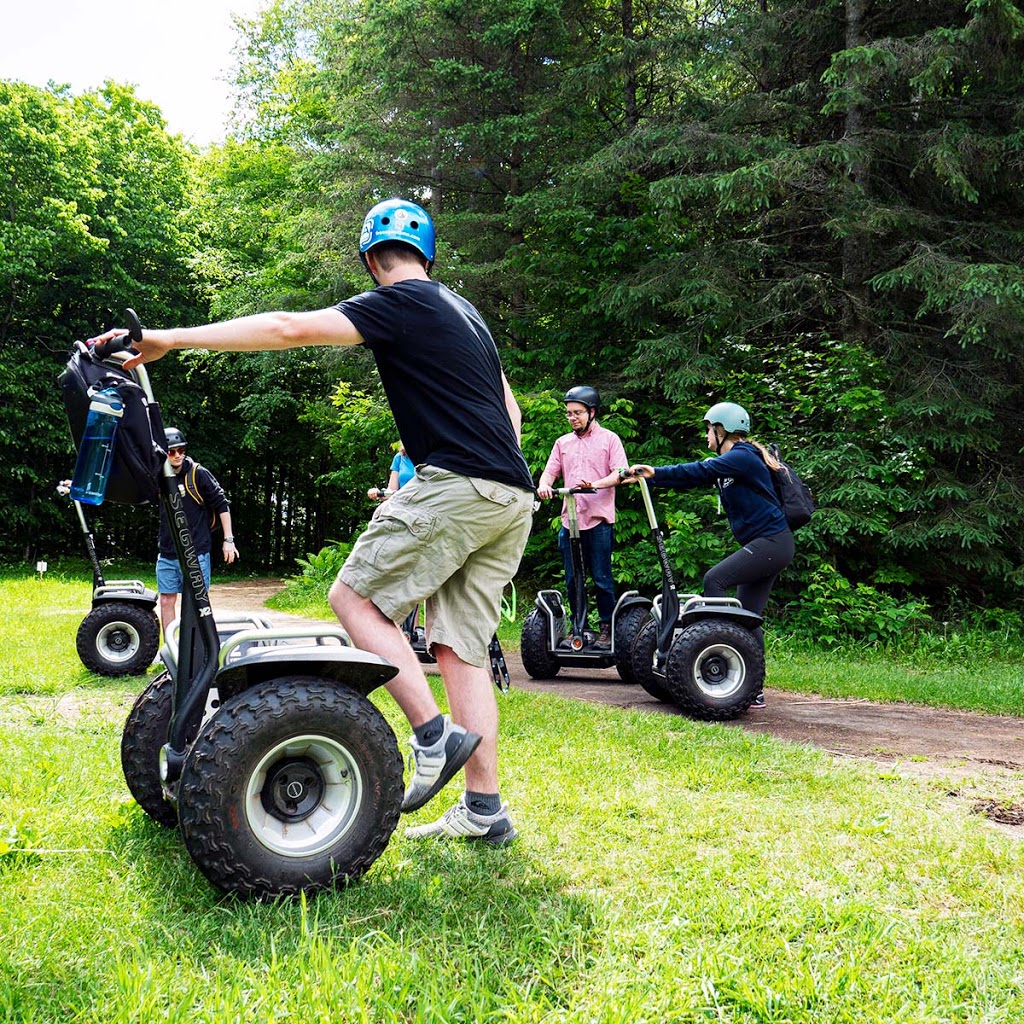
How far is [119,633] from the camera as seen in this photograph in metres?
7.37

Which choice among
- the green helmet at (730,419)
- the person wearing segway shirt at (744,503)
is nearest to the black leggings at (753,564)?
the person wearing segway shirt at (744,503)

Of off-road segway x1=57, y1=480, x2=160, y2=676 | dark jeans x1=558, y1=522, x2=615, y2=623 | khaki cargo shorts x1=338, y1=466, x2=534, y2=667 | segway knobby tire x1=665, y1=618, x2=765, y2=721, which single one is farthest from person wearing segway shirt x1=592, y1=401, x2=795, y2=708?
off-road segway x1=57, y1=480, x2=160, y2=676

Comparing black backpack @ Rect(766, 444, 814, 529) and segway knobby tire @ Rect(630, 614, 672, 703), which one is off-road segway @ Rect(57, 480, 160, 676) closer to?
segway knobby tire @ Rect(630, 614, 672, 703)

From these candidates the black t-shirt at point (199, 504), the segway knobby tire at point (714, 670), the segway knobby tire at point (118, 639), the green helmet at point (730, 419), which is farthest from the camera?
the segway knobby tire at point (118, 639)

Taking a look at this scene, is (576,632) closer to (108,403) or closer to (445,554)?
(445,554)

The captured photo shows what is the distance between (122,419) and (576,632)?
5.43 metres

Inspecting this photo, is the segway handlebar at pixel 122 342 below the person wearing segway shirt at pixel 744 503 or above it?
above

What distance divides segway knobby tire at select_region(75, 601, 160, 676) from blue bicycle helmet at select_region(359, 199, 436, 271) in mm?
5117

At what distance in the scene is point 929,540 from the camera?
1047 centimetres

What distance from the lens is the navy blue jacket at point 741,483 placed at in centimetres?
617

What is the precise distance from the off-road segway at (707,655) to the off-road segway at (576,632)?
1.05m

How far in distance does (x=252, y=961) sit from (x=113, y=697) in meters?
4.49

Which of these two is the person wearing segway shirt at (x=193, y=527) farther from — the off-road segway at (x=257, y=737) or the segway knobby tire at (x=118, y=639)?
the off-road segway at (x=257, y=737)

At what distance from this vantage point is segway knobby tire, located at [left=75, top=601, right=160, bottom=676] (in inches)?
282
